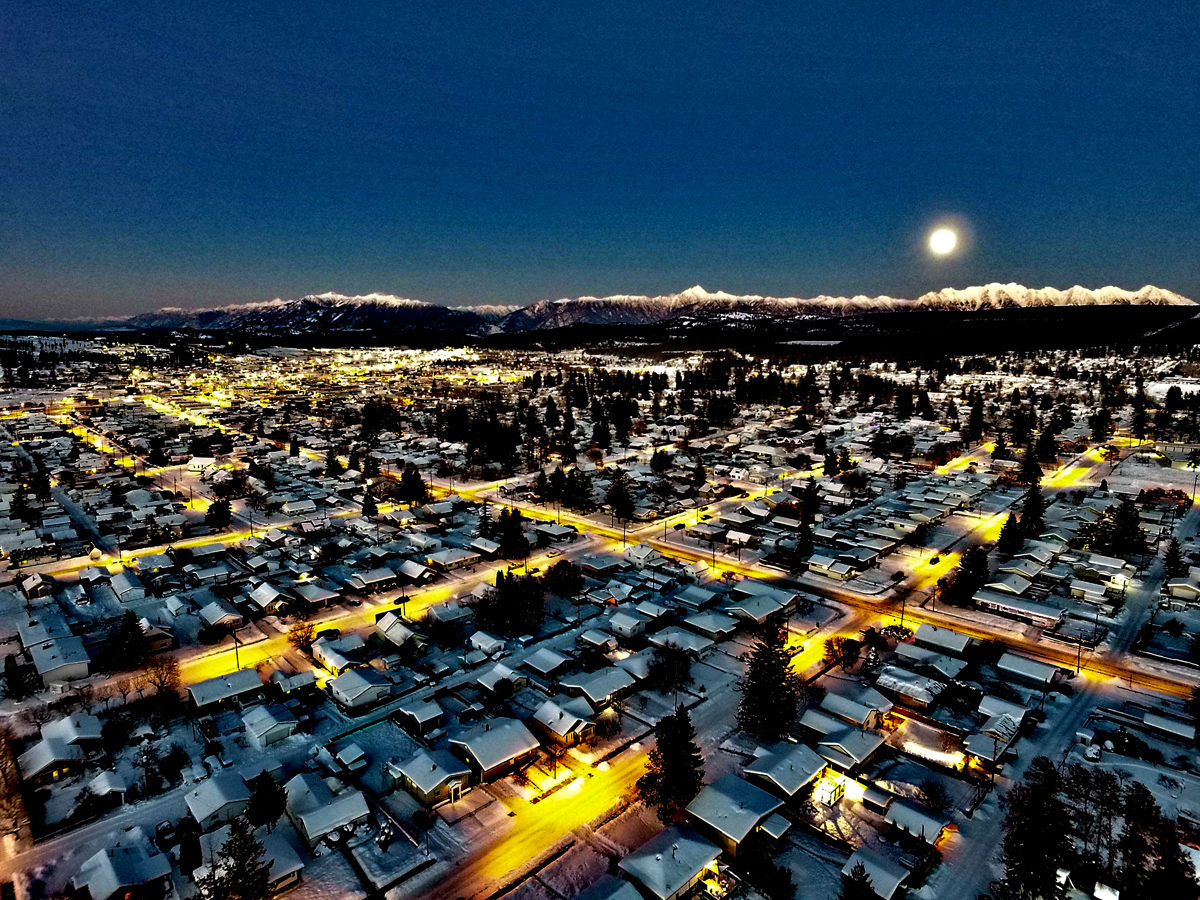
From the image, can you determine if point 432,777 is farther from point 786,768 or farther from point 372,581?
point 372,581

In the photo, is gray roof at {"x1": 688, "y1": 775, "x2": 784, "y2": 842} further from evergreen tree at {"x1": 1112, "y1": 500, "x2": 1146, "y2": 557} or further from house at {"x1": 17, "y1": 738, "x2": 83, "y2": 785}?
evergreen tree at {"x1": 1112, "y1": 500, "x2": 1146, "y2": 557}

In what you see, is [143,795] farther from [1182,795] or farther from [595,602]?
[1182,795]

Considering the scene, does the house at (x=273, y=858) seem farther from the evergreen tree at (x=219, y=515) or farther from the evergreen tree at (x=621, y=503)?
the evergreen tree at (x=219, y=515)

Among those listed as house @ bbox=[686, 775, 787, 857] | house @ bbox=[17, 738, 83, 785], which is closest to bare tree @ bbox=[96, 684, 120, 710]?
house @ bbox=[17, 738, 83, 785]

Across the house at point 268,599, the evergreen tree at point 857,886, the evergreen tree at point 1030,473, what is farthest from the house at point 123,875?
the evergreen tree at point 1030,473

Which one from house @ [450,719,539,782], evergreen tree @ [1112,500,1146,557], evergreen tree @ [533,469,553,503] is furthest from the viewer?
evergreen tree @ [533,469,553,503]

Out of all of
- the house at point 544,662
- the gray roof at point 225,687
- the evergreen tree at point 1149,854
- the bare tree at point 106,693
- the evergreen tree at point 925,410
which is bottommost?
the bare tree at point 106,693

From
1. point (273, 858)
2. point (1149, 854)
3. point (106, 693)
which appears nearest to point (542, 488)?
point (106, 693)

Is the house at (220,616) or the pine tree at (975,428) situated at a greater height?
the pine tree at (975,428)
